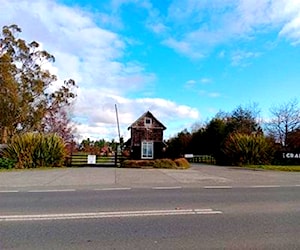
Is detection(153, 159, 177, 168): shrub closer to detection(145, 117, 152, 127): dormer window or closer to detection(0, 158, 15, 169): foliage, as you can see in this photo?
detection(0, 158, 15, 169): foliage

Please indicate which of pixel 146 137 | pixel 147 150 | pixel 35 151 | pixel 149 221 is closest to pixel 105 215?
pixel 149 221

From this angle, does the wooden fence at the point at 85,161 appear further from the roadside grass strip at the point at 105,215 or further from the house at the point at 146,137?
the roadside grass strip at the point at 105,215

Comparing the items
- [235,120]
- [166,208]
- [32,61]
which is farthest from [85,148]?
[166,208]

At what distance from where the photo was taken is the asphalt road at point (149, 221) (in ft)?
18.9

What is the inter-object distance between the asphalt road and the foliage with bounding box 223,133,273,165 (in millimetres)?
18948

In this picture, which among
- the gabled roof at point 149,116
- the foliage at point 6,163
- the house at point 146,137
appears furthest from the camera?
the gabled roof at point 149,116

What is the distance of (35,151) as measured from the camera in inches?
1018

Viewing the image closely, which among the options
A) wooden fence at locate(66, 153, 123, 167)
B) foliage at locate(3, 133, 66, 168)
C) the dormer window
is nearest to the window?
the dormer window

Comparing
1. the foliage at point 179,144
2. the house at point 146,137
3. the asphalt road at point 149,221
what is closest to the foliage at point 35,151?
the asphalt road at point 149,221

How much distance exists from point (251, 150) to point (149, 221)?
952 inches

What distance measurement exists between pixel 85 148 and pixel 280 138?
1071 inches

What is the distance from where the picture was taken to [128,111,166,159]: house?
4466 cm

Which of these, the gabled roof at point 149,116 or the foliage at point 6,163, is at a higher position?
the gabled roof at point 149,116

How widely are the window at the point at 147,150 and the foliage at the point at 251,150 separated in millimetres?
15894
